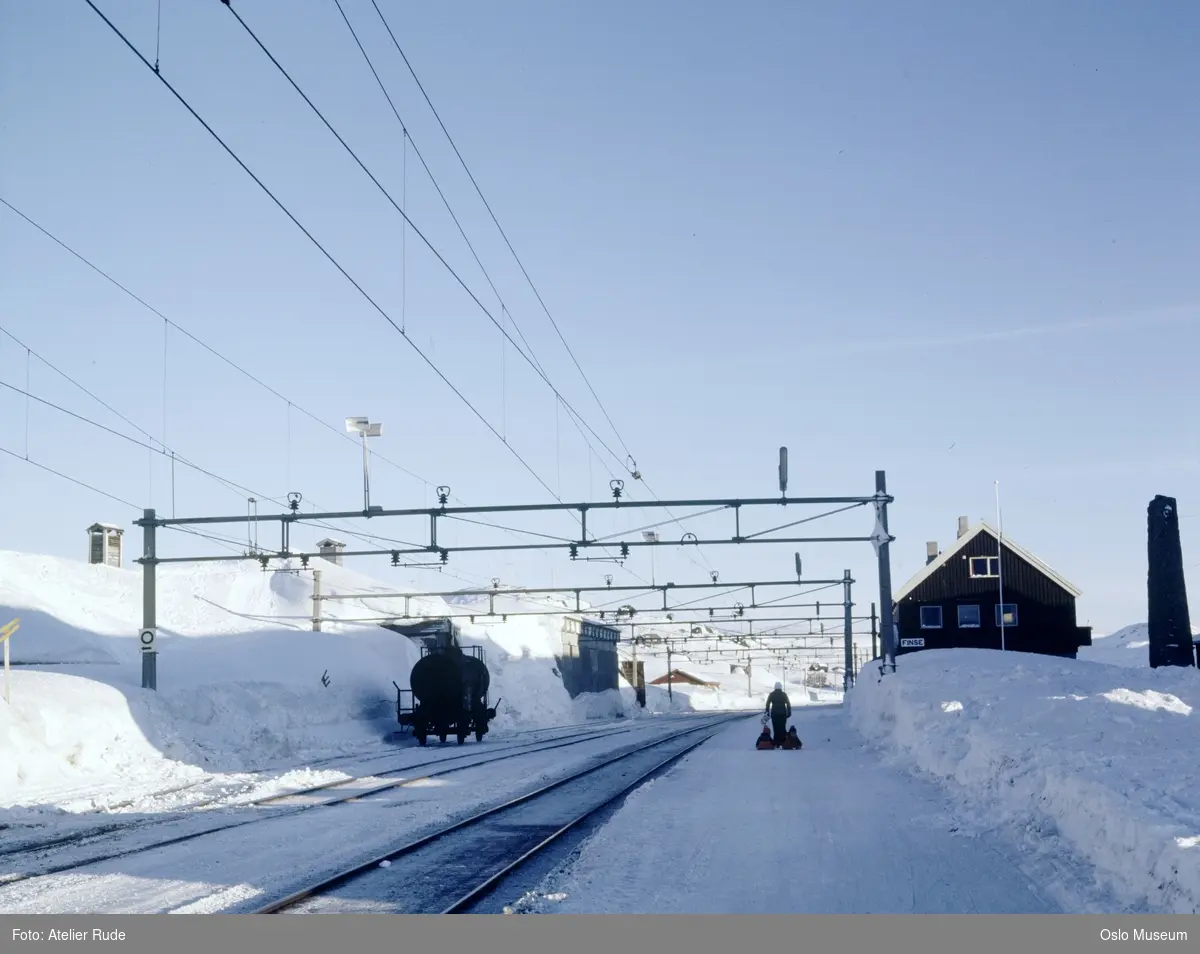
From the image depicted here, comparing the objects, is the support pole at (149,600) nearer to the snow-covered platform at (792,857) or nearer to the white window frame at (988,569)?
the snow-covered platform at (792,857)

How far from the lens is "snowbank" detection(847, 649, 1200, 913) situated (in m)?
9.02

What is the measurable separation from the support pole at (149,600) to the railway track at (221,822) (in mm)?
7004

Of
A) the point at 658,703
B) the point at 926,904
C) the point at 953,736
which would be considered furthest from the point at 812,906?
the point at 658,703

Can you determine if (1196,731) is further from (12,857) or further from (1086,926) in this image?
(12,857)

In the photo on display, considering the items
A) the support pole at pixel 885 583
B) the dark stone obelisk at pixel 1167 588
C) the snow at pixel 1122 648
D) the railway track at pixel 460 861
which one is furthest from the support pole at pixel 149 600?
the snow at pixel 1122 648

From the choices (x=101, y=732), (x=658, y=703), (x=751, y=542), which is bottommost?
(x=658, y=703)

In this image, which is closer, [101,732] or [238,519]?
[101,732]

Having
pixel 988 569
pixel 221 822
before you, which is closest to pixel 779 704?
pixel 221 822

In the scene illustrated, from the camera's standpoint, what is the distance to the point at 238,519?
27.2 meters

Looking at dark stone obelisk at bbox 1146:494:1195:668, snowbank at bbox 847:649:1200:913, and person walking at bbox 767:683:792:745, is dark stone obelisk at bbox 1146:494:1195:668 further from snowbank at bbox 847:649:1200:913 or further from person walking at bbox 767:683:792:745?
person walking at bbox 767:683:792:745

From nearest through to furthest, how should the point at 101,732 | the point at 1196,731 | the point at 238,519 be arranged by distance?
the point at 1196,731
the point at 101,732
the point at 238,519

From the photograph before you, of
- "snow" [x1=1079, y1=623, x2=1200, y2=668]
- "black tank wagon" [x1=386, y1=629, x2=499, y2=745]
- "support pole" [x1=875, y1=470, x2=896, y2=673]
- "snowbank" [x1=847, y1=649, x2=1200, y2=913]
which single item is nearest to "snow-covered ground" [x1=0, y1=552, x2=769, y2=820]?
"black tank wagon" [x1=386, y1=629, x2=499, y2=745]

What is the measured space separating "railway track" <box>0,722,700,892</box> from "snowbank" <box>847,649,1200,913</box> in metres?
9.66

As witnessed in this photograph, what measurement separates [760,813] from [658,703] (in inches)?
3688
